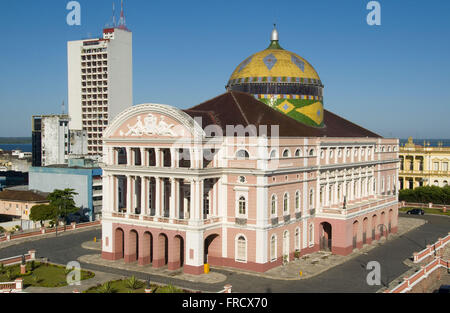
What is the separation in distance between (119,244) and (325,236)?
20.3 m

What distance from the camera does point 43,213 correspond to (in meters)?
63.9

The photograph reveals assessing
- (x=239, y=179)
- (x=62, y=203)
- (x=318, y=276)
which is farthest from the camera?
(x=62, y=203)

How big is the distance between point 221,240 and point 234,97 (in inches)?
567

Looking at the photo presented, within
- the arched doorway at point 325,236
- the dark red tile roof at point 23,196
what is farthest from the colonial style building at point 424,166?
the dark red tile roof at point 23,196

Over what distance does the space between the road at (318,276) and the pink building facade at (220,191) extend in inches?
94.5

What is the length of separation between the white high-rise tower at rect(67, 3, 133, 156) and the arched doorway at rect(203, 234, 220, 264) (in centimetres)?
6796

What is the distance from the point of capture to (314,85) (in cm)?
5734

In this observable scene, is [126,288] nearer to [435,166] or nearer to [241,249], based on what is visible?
[241,249]

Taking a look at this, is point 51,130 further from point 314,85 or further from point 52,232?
point 314,85

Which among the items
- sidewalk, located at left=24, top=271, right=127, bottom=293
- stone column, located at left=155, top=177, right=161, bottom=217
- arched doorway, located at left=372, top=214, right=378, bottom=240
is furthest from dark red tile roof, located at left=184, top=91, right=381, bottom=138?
sidewalk, located at left=24, top=271, right=127, bottom=293

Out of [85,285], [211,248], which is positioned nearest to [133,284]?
[85,285]
